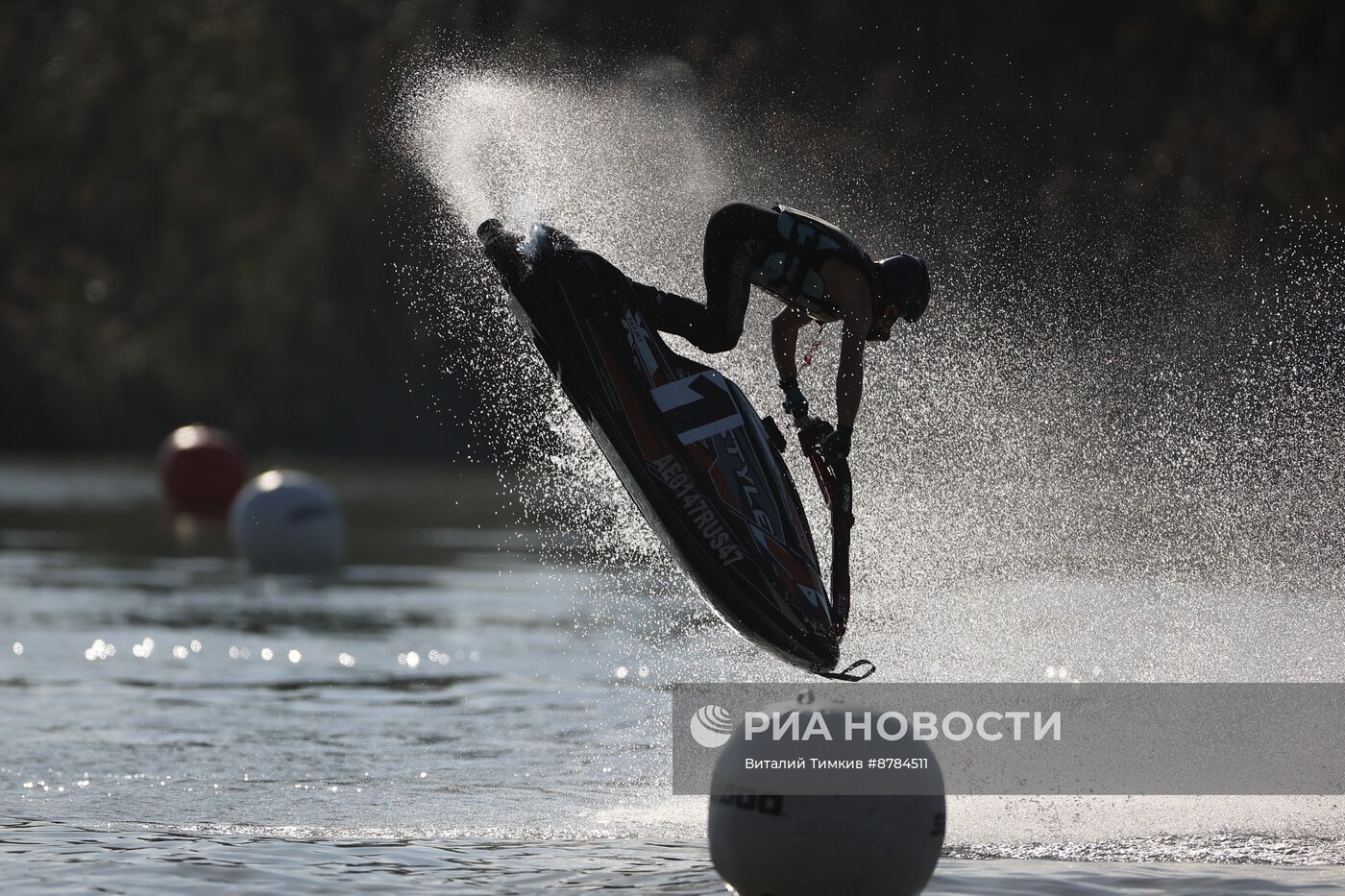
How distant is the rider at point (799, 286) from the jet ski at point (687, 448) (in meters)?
0.25

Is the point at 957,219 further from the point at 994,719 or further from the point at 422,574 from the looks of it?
the point at 994,719

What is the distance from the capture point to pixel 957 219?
129 ft

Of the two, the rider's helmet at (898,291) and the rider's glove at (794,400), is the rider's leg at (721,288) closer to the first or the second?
the rider's glove at (794,400)

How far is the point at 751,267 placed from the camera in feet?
32.2

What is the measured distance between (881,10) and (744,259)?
45.9 m

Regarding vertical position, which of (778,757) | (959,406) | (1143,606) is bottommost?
(778,757)

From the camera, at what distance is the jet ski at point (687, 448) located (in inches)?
376

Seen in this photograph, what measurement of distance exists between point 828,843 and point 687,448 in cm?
300

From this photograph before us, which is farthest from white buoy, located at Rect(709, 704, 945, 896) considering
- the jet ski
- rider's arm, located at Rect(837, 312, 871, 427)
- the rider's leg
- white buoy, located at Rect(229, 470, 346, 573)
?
white buoy, located at Rect(229, 470, 346, 573)

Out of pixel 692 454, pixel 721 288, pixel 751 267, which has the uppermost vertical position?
pixel 751 267

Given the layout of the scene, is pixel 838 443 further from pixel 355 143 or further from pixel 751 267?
pixel 355 143

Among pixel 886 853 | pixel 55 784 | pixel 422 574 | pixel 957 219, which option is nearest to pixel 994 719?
pixel 886 853

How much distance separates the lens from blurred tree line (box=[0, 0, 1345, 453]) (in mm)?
44688

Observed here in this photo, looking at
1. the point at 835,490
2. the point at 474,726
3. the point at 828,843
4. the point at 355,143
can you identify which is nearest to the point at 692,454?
the point at 835,490
